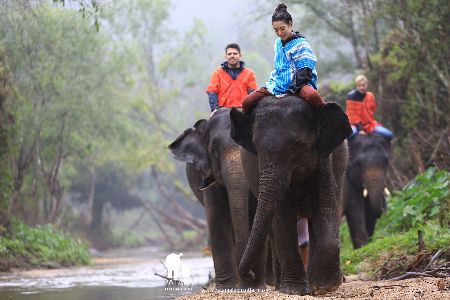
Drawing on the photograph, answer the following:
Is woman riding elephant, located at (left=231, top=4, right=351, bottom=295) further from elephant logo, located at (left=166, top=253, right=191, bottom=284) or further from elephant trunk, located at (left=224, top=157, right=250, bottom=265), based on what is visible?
elephant logo, located at (left=166, top=253, right=191, bottom=284)

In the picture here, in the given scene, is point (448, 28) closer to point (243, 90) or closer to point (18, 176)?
point (243, 90)

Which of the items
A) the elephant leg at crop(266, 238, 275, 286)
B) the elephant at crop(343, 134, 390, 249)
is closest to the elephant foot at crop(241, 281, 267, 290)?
the elephant leg at crop(266, 238, 275, 286)

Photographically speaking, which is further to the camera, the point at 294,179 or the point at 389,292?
the point at 294,179

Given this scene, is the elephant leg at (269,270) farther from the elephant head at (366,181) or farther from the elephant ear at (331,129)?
the elephant head at (366,181)

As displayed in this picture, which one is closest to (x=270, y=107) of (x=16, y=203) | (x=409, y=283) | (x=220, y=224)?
(x=409, y=283)

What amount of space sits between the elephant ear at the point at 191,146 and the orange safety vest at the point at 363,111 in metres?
4.24

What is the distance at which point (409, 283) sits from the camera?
26.9ft

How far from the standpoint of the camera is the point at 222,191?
34.4ft

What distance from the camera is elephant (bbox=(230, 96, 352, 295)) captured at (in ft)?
24.5

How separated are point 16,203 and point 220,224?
54.3 ft

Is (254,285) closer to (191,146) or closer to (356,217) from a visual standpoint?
(191,146)

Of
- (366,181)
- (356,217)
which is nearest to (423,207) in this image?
(356,217)

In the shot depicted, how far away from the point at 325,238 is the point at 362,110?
7.11 m

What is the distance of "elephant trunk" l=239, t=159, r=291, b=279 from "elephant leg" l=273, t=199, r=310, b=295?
0.54m
